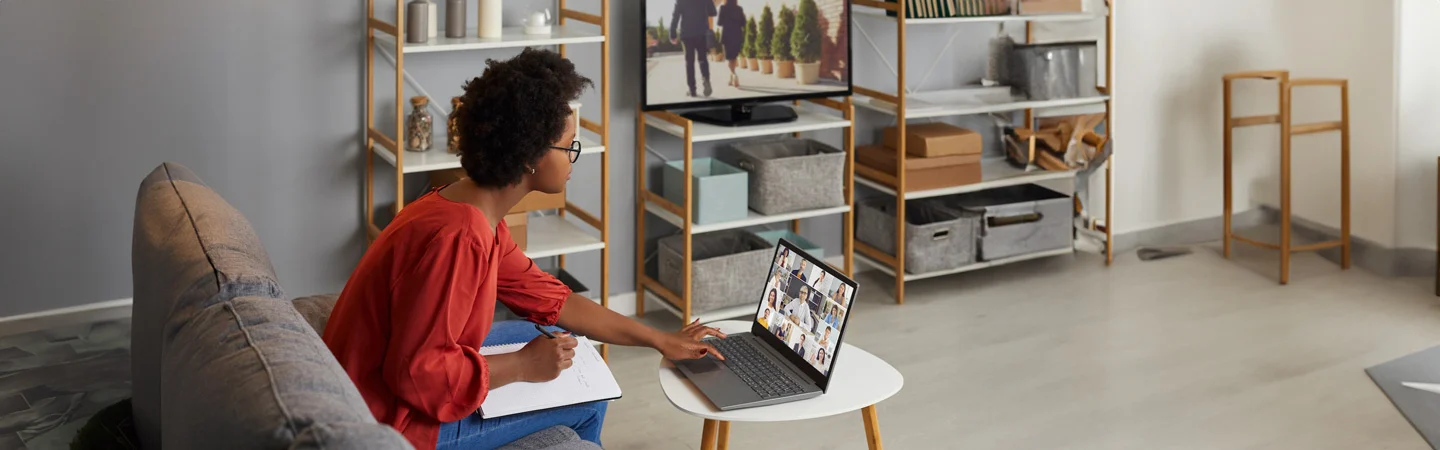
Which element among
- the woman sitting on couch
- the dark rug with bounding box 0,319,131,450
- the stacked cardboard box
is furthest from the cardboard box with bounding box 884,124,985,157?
the dark rug with bounding box 0,319,131,450

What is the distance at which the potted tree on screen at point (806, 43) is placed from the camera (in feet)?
13.3

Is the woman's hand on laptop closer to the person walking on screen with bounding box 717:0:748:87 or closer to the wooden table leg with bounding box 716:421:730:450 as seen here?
the wooden table leg with bounding box 716:421:730:450

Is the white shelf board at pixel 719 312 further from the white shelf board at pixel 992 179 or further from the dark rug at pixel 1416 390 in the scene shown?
the dark rug at pixel 1416 390

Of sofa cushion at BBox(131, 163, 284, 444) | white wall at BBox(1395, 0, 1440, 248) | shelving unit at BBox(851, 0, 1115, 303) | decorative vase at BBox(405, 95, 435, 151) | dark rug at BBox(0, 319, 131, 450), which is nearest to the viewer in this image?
sofa cushion at BBox(131, 163, 284, 444)

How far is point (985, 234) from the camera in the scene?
14.6ft

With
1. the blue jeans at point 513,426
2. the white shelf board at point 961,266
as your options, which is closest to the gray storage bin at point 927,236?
the white shelf board at point 961,266

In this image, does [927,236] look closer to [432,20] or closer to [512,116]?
[432,20]

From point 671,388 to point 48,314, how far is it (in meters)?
2.14

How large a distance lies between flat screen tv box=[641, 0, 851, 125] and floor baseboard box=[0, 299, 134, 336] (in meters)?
1.58

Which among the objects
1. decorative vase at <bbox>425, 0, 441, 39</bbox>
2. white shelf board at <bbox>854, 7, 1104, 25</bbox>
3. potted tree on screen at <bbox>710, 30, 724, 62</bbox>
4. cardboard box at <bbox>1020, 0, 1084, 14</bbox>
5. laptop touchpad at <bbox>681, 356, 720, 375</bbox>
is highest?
cardboard box at <bbox>1020, 0, 1084, 14</bbox>

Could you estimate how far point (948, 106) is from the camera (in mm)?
4309

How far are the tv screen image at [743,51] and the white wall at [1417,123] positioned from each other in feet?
6.87

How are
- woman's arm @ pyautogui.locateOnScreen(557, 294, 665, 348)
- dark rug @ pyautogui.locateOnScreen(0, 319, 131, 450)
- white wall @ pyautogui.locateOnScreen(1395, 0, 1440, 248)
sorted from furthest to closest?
white wall @ pyautogui.locateOnScreen(1395, 0, 1440, 248)
dark rug @ pyautogui.locateOnScreen(0, 319, 131, 450)
woman's arm @ pyautogui.locateOnScreen(557, 294, 665, 348)

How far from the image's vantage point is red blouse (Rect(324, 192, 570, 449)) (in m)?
1.92
